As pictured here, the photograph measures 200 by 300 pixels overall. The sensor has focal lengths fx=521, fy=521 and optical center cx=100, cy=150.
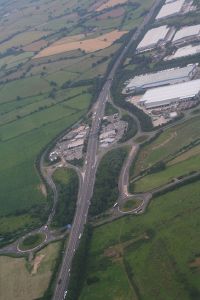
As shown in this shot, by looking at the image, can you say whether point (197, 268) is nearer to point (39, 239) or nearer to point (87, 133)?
point (39, 239)

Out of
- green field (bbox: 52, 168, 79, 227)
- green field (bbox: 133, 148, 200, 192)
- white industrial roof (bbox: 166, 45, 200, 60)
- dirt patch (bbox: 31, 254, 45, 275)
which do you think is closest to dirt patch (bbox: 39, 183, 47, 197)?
green field (bbox: 52, 168, 79, 227)

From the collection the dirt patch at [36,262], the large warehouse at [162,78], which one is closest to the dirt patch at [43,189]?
the dirt patch at [36,262]

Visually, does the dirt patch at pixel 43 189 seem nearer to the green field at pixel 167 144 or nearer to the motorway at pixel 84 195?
the motorway at pixel 84 195

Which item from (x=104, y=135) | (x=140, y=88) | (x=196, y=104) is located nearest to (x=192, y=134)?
(x=196, y=104)

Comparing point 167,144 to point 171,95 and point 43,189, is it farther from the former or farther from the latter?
point 43,189

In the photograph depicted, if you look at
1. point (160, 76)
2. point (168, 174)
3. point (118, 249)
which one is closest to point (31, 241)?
point (118, 249)

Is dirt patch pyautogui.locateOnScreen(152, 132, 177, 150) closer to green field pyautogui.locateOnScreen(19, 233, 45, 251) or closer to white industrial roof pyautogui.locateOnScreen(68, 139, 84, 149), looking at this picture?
white industrial roof pyautogui.locateOnScreen(68, 139, 84, 149)
